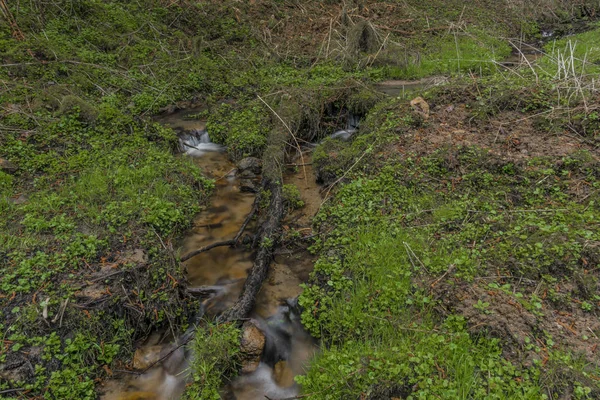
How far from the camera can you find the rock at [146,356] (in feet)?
13.4

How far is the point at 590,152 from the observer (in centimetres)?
541

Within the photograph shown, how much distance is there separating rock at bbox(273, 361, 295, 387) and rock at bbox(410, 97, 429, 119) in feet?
16.5

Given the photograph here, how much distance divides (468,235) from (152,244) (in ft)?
13.0

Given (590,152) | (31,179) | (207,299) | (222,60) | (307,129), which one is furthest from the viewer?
(222,60)

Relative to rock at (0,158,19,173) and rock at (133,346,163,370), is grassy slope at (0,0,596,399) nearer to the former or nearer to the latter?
rock at (0,158,19,173)

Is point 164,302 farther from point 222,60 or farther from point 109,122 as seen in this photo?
point 222,60

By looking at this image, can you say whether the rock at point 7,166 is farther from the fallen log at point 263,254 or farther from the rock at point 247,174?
the fallen log at point 263,254

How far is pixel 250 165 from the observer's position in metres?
7.43

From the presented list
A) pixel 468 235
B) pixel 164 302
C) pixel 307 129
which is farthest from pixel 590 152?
pixel 164 302

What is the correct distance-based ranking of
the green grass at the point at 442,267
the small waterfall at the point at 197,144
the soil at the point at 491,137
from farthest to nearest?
the small waterfall at the point at 197,144, the soil at the point at 491,137, the green grass at the point at 442,267

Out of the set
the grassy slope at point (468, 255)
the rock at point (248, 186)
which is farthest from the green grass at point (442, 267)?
the rock at point (248, 186)

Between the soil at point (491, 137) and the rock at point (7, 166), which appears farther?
the rock at point (7, 166)

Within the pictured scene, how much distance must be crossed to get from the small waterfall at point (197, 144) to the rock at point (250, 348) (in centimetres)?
472

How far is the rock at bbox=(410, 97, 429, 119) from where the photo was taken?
711 cm
